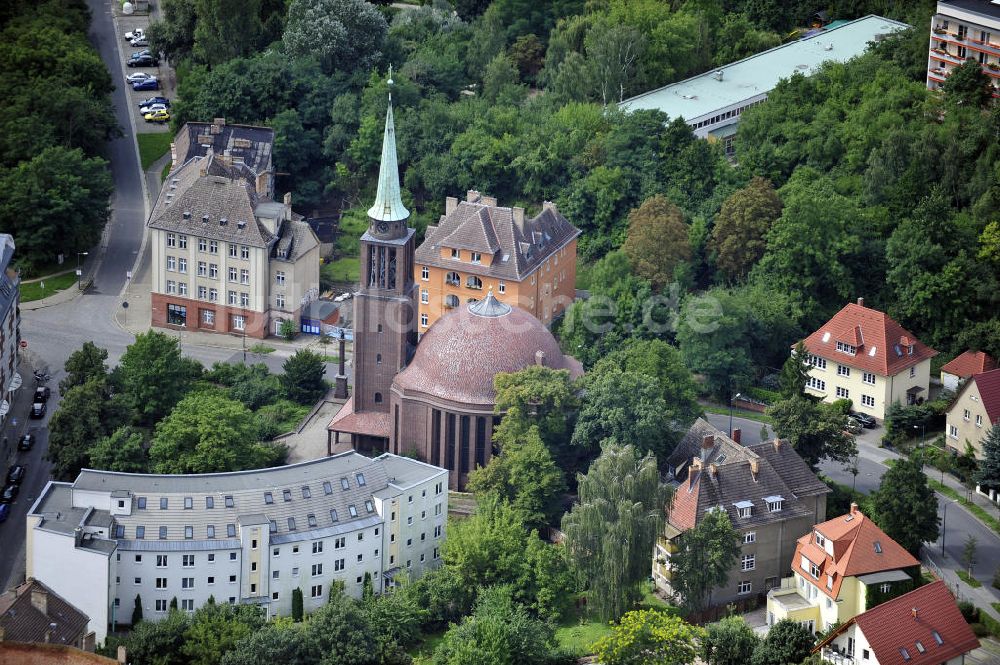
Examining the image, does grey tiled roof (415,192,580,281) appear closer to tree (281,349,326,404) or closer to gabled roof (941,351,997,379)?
tree (281,349,326,404)

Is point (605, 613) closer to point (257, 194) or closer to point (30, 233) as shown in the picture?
point (257, 194)

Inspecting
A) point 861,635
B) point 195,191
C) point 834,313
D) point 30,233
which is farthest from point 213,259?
point 861,635

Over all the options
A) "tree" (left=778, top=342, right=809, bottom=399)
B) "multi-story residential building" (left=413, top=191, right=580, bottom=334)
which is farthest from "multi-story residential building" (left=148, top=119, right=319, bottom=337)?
"tree" (left=778, top=342, right=809, bottom=399)

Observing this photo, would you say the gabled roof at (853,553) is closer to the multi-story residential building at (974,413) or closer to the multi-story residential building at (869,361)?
the multi-story residential building at (974,413)

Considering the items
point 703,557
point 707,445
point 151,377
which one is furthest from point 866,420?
point 151,377

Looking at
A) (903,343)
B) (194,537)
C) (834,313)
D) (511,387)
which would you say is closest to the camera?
(194,537)
